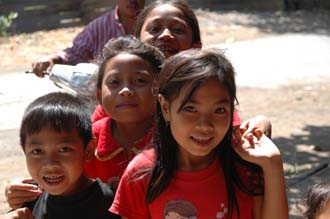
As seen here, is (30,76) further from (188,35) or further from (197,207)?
(197,207)

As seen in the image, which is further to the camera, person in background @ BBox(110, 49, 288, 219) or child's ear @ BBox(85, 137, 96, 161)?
child's ear @ BBox(85, 137, 96, 161)

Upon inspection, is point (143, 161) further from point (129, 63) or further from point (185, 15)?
point (185, 15)

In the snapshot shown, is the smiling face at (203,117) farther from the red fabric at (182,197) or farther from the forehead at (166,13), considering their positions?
the forehead at (166,13)

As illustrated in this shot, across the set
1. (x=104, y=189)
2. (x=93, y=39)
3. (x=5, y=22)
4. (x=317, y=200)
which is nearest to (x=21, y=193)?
(x=104, y=189)

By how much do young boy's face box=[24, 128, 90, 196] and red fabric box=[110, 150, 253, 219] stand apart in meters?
0.22

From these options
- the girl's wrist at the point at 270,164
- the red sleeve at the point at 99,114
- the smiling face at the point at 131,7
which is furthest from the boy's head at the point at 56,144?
the smiling face at the point at 131,7

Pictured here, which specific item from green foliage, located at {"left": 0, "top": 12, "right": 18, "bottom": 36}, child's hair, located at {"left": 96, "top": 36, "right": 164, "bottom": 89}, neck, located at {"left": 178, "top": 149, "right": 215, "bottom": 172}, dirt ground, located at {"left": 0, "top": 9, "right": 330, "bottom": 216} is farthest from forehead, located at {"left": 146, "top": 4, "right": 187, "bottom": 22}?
green foliage, located at {"left": 0, "top": 12, "right": 18, "bottom": 36}

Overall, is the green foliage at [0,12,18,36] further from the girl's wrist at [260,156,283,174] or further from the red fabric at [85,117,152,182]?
the girl's wrist at [260,156,283,174]

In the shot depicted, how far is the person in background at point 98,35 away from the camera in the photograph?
453cm

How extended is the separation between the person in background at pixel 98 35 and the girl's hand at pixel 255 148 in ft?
6.86

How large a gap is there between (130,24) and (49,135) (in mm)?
2075

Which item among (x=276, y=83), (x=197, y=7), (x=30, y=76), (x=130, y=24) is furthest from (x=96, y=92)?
(x=197, y=7)

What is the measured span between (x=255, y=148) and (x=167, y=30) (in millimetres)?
991

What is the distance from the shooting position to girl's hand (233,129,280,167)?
8.18 ft
